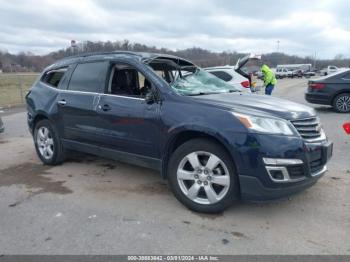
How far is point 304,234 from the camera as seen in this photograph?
11.0ft

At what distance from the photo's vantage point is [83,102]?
4.89 m

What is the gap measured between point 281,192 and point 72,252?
2.08m

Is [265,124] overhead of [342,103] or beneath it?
overhead

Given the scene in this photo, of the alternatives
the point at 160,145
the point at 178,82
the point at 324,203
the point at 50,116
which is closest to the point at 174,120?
the point at 160,145

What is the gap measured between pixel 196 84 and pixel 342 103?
875 cm

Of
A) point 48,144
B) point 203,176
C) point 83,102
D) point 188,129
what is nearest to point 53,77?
point 48,144

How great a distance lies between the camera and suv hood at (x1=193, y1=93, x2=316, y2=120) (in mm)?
3596

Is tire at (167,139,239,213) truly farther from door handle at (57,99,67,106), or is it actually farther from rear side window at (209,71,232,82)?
rear side window at (209,71,232,82)

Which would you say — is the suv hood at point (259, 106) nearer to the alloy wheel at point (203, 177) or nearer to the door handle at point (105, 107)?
the alloy wheel at point (203, 177)

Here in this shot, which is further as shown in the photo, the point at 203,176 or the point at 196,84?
the point at 196,84

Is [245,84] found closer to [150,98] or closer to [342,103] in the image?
[342,103]

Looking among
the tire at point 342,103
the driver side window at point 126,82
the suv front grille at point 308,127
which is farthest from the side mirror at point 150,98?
the tire at point 342,103

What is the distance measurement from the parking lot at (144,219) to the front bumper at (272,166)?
0.40m

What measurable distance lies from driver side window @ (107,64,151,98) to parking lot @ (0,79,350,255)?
4.18 feet
